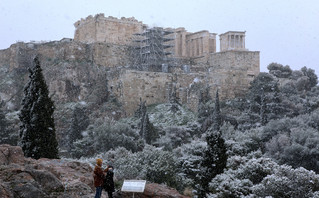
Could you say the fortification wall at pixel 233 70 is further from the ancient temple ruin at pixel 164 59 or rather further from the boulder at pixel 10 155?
the boulder at pixel 10 155

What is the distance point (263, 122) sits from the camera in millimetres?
41531

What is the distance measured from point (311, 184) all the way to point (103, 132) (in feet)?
70.8

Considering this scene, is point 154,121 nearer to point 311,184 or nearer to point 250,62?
point 250,62

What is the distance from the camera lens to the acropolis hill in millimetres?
46375

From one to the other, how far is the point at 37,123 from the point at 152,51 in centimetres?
2916

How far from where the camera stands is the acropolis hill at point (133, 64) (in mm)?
46375

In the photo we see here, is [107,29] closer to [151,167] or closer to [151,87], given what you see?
[151,87]

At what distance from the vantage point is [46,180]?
1346 cm

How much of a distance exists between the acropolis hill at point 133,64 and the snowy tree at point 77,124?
4276 mm

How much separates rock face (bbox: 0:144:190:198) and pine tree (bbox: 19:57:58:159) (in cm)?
442

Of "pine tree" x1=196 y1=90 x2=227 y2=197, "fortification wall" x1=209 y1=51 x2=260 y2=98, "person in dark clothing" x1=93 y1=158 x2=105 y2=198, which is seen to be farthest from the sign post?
"fortification wall" x1=209 y1=51 x2=260 y2=98

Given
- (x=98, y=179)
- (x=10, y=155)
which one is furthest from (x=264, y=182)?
(x=10, y=155)

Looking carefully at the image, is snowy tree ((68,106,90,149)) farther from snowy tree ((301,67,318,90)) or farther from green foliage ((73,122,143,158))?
snowy tree ((301,67,318,90))

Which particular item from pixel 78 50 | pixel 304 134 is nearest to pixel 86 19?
pixel 78 50
